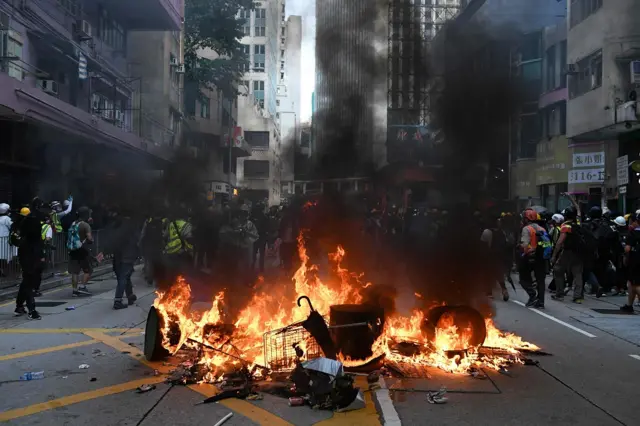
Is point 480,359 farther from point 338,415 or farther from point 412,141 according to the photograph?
point 412,141

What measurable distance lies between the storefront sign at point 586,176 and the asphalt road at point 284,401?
11.8 meters

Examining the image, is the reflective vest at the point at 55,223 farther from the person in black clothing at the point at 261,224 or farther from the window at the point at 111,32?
the window at the point at 111,32

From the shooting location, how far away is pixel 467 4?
772cm

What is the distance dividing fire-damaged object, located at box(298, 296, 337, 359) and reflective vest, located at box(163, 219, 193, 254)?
4602 mm

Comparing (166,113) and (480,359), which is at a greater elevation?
(166,113)

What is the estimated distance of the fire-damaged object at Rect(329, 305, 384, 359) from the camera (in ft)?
17.5

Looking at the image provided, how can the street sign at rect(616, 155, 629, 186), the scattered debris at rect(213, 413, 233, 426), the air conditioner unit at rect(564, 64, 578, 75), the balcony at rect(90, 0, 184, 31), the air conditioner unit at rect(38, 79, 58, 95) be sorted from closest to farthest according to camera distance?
1. the scattered debris at rect(213, 413, 233, 426)
2. the street sign at rect(616, 155, 629, 186)
3. the air conditioner unit at rect(38, 79, 58, 95)
4. the air conditioner unit at rect(564, 64, 578, 75)
5. the balcony at rect(90, 0, 184, 31)

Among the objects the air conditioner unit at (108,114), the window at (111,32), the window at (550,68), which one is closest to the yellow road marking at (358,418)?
the air conditioner unit at (108,114)

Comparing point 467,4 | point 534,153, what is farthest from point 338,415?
point 534,153

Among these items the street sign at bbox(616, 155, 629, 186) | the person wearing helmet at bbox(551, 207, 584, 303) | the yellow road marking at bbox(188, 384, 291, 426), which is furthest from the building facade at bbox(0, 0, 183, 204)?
the street sign at bbox(616, 155, 629, 186)

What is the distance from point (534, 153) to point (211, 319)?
19.5m

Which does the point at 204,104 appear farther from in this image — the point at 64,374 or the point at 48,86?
the point at 64,374

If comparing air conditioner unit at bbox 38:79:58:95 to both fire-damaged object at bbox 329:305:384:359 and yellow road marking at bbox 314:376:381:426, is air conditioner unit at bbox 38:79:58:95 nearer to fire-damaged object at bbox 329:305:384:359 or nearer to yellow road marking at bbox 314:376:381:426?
fire-damaged object at bbox 329:305:384:359

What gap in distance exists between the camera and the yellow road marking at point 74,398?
4.27 meters
